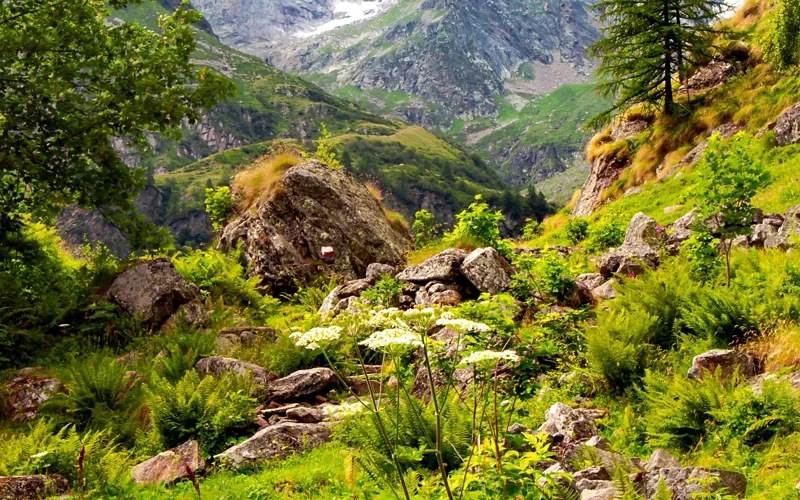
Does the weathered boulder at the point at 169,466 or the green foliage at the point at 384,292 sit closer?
the weathered boulder at the point at 169,466

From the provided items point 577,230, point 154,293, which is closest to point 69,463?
point 154,293

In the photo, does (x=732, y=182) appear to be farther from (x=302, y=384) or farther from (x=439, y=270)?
(x=302, y=384)

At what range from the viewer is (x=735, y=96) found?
22000mm

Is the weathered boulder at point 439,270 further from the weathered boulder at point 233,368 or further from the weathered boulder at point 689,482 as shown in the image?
the weathered boulder at point 689,482

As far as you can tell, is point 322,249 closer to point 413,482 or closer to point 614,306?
point 614,306

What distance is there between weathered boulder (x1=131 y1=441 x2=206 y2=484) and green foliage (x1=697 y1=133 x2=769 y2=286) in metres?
8.76

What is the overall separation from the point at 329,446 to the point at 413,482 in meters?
2.96

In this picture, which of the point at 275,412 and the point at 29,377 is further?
the point at 29,377

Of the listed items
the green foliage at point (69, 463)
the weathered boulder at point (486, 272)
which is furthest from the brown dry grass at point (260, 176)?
the green foliage at point (69, 463)

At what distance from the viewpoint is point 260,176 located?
19469 millimetres

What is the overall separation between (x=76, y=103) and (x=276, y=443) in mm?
9504

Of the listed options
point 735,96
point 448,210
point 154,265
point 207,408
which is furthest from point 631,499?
point 448,210

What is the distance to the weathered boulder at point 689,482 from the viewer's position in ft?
12.4

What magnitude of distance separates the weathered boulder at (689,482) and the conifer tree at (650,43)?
948 inches
